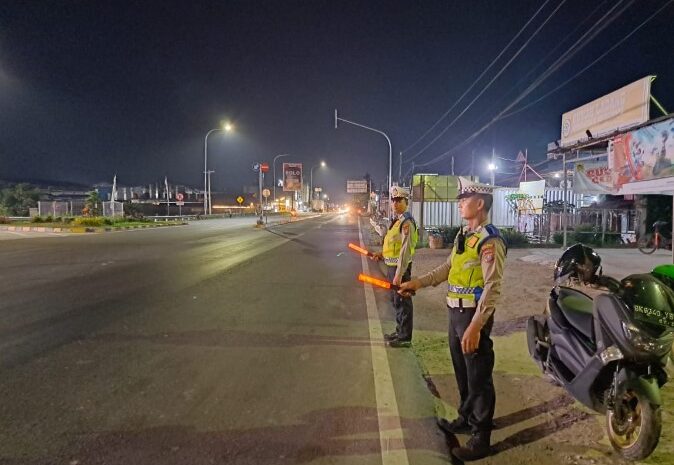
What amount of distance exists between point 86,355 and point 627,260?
11719 mm

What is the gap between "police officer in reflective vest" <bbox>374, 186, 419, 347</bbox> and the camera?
5.00m

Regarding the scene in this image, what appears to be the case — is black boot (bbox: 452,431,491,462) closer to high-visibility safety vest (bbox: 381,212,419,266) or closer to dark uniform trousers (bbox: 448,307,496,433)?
dark uniform trousers (bbox: 448,307,496,433)

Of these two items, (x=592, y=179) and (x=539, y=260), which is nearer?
(x=539, y=260)

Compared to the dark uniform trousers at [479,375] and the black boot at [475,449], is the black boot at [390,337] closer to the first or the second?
the dark uniform trousers at [479,375]

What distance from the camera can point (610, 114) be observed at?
31.9 feet

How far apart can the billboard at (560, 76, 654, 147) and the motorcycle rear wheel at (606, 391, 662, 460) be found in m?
7.36

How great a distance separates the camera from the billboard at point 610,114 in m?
8.55

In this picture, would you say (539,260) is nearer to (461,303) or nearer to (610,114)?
(610,114)

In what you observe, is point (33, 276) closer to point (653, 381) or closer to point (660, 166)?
point (653, 381)

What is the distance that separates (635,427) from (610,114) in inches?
351

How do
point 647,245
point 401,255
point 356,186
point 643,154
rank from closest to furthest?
point 401,255 < point 643,154 < point 647,245 < point 356,186

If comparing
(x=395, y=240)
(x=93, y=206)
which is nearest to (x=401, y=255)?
(x=395, y=240)

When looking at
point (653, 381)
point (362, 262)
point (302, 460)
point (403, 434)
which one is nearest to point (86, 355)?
point (302, 460)

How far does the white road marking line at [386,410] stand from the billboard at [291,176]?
59904 millimetres
